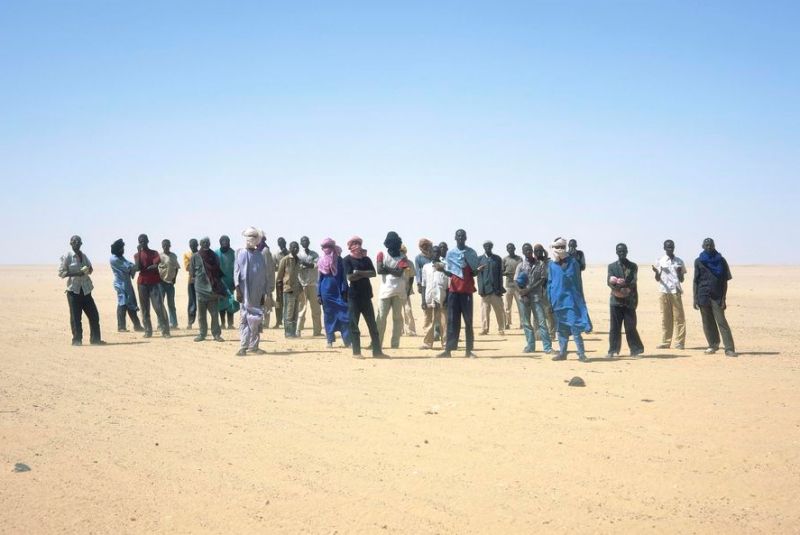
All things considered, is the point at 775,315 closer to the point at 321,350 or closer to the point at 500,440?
the point at 321,350

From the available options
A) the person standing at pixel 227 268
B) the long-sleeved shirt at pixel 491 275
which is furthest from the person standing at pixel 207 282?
the long-sleeved shirt at pixel 491 275

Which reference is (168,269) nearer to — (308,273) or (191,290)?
(191,290)

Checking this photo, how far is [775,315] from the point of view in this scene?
80.5ft

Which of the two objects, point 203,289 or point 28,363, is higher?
point 203,289

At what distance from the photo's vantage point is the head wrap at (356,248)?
46.7 ft

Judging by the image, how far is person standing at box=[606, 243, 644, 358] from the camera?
13.8m

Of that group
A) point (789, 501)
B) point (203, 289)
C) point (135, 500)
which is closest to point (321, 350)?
point (203, 289)

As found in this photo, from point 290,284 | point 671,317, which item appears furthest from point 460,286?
point 290,284

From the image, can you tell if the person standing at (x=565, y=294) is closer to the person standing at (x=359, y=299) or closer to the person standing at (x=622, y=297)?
the person standing at (x=622, y=297)

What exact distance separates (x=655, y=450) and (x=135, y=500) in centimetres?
451

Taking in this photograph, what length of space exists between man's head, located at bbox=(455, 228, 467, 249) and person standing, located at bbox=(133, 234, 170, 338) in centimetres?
738

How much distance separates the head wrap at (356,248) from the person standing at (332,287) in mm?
788

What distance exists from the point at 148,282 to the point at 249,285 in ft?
14.5

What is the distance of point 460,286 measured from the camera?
13867 mm
